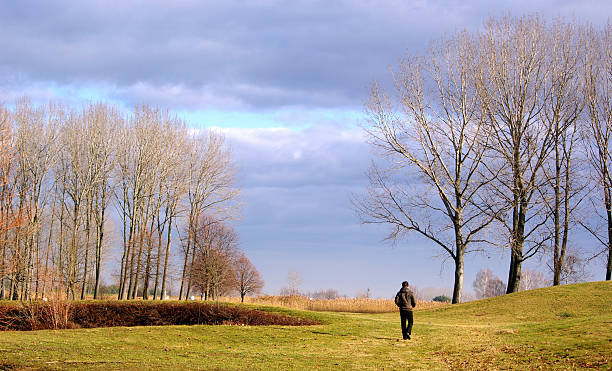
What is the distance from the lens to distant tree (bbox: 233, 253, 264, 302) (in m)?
49.4

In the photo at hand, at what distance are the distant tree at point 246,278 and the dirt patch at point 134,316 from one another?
23249 millimetres

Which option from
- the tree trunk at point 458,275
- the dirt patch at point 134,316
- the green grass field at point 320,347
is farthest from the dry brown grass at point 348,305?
the green grass field at point 320,347

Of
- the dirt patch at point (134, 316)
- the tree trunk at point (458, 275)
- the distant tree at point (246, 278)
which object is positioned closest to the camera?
the dirt patch at point (134, 316)

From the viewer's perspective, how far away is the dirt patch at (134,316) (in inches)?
867

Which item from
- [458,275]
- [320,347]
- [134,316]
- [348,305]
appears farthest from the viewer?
[348,305]

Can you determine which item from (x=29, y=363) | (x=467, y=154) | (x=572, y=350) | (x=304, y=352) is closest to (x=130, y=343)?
(x=29, y=363)

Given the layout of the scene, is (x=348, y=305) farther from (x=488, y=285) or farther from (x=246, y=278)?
(x=488, y=285)

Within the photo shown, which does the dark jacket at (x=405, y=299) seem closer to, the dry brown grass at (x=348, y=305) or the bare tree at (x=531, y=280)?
the dry brown grass at (x=348, y=305)

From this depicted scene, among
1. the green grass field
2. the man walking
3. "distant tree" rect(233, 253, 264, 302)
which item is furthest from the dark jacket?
"distant tree" rect(233, 253, 264, 302)

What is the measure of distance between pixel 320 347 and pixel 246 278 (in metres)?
34.6

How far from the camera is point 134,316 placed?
24.2 meters

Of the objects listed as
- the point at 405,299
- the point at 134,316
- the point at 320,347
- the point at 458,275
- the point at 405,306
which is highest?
the point at 458,275

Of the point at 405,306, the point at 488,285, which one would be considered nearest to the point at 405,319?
the point at 405,306

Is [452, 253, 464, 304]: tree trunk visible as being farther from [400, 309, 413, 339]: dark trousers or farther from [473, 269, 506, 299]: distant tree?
[473, 269, 506, 299]: distant tree
